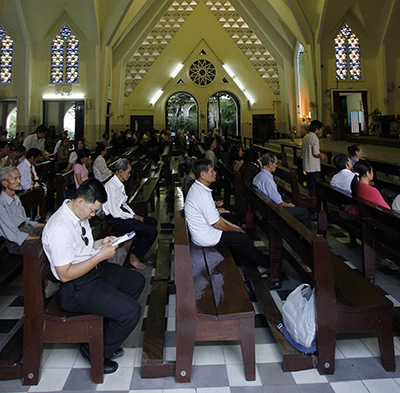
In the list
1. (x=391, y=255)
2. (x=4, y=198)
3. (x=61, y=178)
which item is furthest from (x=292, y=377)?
(x=61, y=178)

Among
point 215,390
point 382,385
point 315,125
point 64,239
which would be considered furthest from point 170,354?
point 315,125

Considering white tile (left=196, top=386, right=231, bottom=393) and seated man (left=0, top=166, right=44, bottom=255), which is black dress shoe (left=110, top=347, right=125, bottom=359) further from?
seated man (left=0, top=166, right=44, bottom=255)

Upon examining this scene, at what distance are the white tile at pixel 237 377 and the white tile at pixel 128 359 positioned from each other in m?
0.67

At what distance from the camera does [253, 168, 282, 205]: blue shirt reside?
4688 mm

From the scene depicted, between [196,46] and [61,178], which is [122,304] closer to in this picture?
[61,178]

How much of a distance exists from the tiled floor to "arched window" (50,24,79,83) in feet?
63.6

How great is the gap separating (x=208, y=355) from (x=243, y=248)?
130 centimetres

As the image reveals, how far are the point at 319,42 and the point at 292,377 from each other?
1912 centimetres

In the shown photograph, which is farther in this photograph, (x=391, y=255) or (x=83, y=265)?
(x=391, y=255)

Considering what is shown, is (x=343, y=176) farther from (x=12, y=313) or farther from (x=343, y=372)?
(x=12, y=313)

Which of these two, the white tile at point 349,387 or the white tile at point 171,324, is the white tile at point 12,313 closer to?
the white tile at point 171,324

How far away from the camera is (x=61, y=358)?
8.80 ft

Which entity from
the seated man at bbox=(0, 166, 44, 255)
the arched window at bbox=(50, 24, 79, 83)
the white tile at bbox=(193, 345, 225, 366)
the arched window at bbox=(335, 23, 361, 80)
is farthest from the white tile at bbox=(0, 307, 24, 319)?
the arched window at bbox=(335, 23, 361, 80)

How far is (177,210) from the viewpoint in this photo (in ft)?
11.7
